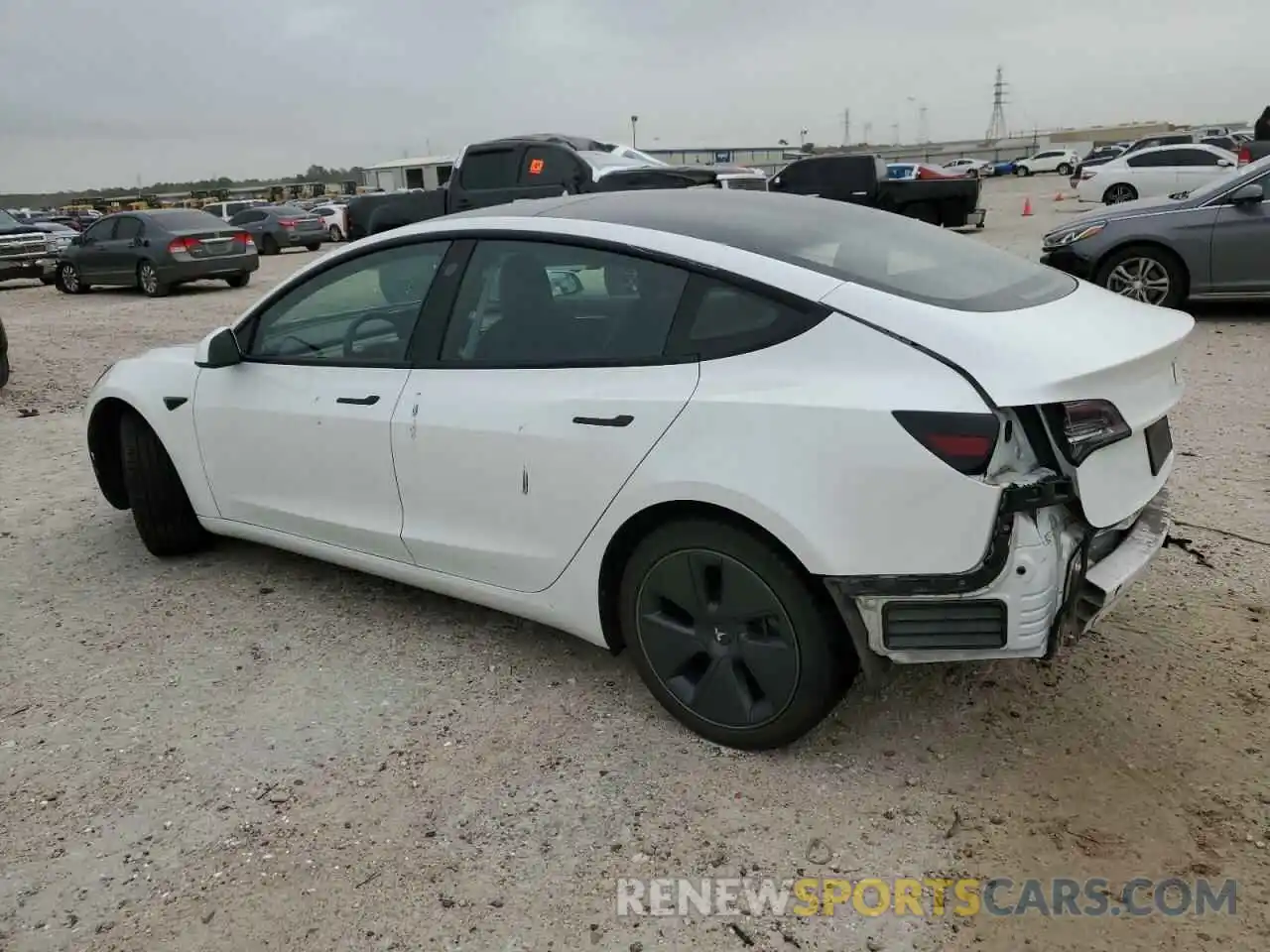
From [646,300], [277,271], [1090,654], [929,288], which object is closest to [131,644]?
[646,300]

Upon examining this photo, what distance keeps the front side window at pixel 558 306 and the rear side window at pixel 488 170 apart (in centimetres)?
1126

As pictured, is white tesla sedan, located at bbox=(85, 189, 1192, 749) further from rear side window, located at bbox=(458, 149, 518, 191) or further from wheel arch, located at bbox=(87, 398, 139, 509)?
rear side window, located at bbox=(458, 149, 518, 191)

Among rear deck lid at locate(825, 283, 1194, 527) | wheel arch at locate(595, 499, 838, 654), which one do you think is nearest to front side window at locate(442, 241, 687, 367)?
wheel arch at locate(595, 499, 838, 654)

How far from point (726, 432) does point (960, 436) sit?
602 mm

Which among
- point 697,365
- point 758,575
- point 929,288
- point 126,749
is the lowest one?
point 126,749

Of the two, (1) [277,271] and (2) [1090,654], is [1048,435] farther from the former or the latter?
(1) [277,271]

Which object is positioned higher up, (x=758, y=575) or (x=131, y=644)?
(x=758, y=575)

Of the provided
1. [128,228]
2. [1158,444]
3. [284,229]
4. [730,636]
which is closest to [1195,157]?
[128,228]

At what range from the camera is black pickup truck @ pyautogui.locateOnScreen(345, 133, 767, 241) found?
532 inches

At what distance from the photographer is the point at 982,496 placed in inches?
92.7

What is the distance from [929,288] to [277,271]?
21112 millimetres

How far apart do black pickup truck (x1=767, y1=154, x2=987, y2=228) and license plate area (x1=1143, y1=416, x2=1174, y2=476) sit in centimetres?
1422

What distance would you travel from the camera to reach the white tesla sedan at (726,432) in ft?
7.99

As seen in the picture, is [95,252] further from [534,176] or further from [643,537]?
[643,537]
